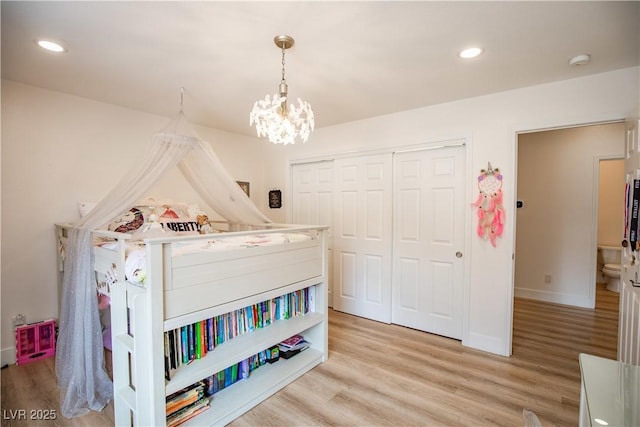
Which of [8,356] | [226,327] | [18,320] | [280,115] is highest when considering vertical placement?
[280,115]

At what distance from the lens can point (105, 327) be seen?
9.82 ft

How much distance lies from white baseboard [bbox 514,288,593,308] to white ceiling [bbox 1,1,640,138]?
3.25 metres

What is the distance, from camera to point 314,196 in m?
4.22

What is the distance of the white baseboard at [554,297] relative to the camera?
13.4 ft

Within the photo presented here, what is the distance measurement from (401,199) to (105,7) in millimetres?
2970

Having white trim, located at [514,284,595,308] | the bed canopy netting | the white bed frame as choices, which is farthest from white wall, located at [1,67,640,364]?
white trim, located at [514,284,595,308]

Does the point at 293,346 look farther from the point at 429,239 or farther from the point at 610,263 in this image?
the point at 610,263

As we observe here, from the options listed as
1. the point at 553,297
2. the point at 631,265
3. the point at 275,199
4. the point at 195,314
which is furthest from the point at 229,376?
the point at 553,297

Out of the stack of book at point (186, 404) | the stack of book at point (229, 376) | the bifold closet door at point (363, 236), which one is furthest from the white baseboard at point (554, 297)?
the stack of book at point (186, 404)

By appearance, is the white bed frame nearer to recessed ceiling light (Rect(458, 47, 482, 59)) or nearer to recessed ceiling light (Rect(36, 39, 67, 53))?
recessed ceiling light (Rect(36, 39, 67, 53))

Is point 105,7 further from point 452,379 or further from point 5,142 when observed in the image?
point 452,379

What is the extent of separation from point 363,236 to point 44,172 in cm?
333

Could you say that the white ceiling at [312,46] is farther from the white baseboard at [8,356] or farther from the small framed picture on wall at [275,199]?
the white baseboard at [8,356]

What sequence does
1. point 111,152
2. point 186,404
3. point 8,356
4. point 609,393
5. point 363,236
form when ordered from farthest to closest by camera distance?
point 363,236
point 111,152
point 8,356
point 186,404
point 609,393
